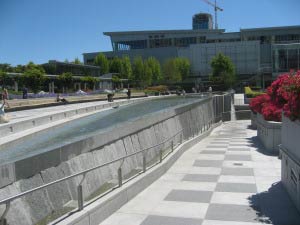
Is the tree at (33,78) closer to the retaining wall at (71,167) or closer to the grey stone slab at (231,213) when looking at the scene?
the retaining wall at (71,167)

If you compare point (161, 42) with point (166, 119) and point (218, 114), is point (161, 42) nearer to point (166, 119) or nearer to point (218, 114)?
point (218, 114)

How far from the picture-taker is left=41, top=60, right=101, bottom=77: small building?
83.6 m

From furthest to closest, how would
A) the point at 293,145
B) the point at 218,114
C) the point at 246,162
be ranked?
the point at 218,114 → the point at 246,162 → the point at 293,145

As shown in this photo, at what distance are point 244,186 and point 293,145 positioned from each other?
193 cm

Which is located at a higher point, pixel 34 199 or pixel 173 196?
pixel 34 199

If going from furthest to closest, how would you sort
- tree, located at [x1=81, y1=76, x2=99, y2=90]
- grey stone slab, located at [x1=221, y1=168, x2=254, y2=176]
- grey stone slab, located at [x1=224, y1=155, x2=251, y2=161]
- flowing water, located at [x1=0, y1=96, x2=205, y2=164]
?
tree, located at [x1=81, y1=76, x2=99, y2=90], grey stone slab, located at [x1=224, y1=155, x2=251, y2=161], grey stone slab, located at [x1=221, y1=168, x2=254, y2=176], flowing water, located at [x1=0, y1=96, x2=205, y2=164]

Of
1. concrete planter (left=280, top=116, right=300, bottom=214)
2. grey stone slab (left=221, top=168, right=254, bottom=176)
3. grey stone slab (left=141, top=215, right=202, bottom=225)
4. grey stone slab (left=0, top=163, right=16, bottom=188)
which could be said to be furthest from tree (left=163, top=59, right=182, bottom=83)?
grey stone slab (left=0, top=163, right=16, bottom=188)

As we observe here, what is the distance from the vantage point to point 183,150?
15336 mm

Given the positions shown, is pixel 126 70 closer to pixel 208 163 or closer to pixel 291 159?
pixel 208 163

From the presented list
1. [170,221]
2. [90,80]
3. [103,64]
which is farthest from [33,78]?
[170,221]

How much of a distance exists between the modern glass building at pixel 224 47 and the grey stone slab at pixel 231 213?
98054mm

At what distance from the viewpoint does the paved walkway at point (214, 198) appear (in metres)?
7.11

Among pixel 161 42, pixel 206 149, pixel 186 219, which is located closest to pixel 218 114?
pixel 206 149

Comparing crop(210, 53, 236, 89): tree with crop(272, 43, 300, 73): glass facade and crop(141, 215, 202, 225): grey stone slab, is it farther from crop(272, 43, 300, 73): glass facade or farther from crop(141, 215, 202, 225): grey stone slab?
crop(141, 215, 202, 225): grey stone slab
